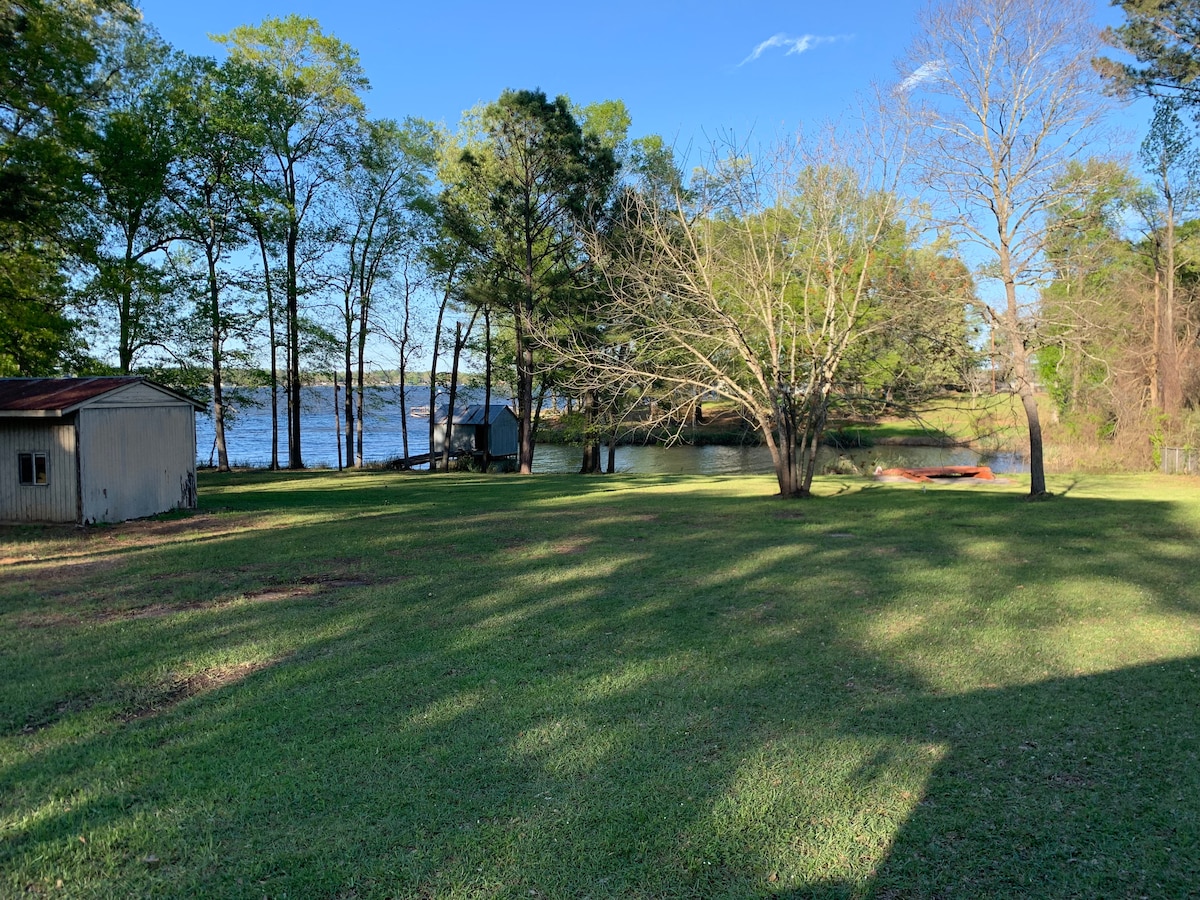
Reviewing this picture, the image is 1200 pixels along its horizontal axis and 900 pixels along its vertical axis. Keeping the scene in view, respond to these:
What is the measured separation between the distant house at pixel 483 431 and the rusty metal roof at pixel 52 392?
77.8 feet

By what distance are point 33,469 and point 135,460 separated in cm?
153

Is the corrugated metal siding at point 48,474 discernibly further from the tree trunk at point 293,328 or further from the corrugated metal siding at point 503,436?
the corrugated metal siding at point 503,436

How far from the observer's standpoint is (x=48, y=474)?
12781mm

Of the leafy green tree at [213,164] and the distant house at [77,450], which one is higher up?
the leafy green tree at [213,164]

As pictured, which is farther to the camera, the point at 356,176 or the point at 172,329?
the point at 356,176

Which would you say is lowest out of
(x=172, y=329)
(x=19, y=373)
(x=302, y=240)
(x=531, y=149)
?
(x=19, y=373)

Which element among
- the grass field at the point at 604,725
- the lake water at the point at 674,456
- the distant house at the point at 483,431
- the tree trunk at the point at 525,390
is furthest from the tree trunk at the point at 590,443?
the grass field at the point at 604,725

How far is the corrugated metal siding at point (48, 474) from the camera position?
12.7 m

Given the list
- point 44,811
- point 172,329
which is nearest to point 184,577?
point 44,811

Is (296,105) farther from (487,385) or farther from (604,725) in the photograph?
(604,725)

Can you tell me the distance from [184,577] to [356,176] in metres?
24.4

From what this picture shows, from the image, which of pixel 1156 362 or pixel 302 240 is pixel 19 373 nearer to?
pixel 302 240

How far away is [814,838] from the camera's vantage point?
3246mm

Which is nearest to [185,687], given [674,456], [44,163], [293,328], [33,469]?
[33,469]
